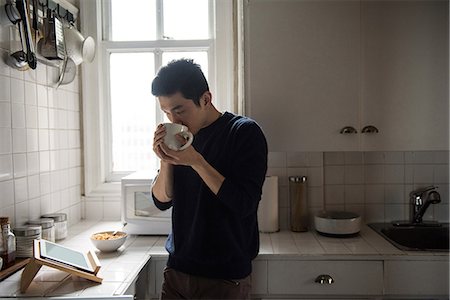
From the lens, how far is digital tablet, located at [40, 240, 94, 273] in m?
1.36

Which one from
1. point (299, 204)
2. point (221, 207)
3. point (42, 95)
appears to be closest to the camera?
point (221, 207)

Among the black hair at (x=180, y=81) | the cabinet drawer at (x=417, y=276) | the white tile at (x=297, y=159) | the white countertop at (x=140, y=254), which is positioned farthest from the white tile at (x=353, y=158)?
the black hair at (x=180, y=81)

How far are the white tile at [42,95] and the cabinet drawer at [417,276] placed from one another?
1.68m

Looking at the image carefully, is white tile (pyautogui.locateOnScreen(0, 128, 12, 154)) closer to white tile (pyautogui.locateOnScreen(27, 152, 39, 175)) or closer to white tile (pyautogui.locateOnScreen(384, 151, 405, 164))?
white tile (pyautogui.locateOnScreen(27, 152, 39, 175))

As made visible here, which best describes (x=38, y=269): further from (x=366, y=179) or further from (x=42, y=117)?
(x=366, y=179)

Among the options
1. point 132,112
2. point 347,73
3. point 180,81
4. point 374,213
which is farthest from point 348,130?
point 132,112

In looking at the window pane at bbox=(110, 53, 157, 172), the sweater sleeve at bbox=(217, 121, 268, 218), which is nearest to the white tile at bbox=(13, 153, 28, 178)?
the window pane at bbox=(110, 53, 157, 172)

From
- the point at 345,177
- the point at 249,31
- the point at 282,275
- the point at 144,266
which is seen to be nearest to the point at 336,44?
the point at 249,31

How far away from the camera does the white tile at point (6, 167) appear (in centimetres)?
160

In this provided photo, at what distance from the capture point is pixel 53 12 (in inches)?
76.5

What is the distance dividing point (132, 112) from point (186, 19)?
0.63 meters

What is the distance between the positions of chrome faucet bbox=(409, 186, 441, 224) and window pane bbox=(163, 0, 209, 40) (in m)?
1.44

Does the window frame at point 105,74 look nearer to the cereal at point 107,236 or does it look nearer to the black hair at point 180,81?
the cereal at point 107,236

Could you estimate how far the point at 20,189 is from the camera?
173 centimetres
